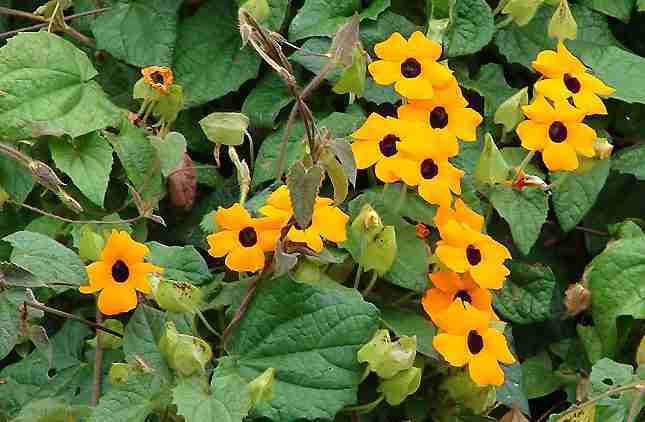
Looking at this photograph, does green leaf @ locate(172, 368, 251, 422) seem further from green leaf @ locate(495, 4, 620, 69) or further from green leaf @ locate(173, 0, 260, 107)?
green leaf @ locate(495, 4, 620, 69)

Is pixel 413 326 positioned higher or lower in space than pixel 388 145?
lower

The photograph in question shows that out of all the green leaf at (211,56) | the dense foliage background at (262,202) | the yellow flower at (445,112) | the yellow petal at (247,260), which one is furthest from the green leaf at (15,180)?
the yellow flower at (445,112)

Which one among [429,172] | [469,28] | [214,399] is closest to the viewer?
[214,399]

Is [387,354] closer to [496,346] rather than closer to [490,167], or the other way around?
[496,346]

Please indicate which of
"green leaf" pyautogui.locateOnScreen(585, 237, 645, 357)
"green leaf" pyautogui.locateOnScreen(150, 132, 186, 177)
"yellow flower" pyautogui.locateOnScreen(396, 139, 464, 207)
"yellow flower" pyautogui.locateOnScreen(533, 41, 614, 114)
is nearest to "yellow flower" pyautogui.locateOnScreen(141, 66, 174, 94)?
"green leaf" pyautogui.locateOnScreen(150, 132, 186, 177)

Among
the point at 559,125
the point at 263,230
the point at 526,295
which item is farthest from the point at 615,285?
the point at 263,230

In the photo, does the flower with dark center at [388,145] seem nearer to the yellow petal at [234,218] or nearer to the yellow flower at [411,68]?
the yellow flower at [411,68]
